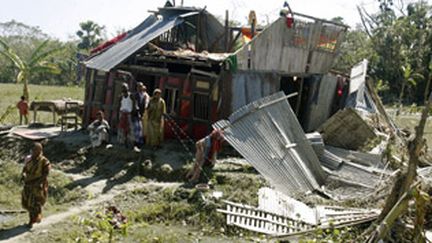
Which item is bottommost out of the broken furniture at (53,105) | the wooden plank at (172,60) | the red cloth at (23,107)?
the red cloth at (23,107)

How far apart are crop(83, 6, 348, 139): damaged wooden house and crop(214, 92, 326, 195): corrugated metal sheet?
1.58 meters

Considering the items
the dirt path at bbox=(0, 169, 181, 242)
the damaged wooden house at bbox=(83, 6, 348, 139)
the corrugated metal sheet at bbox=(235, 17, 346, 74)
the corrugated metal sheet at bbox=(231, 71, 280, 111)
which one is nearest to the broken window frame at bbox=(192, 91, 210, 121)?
the damaged wooden house at bbox=(83, 6, 348, 139)

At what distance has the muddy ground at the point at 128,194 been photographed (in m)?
8.48

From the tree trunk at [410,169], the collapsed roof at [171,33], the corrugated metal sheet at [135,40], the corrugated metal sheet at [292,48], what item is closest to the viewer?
the tree trunk at [410,169]

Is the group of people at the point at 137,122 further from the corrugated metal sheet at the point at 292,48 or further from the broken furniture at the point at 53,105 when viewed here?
the broken furniture at the point at 53,105

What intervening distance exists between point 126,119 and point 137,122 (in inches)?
11.2

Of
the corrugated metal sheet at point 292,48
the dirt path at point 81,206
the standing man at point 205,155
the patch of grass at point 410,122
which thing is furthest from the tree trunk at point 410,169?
the patch of grass at point 410,122

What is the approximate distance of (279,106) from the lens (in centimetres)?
1197

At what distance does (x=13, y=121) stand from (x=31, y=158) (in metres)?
11.0

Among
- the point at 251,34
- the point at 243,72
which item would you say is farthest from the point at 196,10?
the point at 243,72

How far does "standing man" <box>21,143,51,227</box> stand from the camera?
27.6 ft

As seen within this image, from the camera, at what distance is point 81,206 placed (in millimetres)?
9680

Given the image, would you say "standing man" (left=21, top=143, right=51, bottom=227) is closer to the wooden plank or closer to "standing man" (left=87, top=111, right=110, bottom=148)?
"standing man" (left=87, top=111, right=110, bottom=148)

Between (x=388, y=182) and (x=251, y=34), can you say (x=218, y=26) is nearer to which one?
(x=251, y=34)
